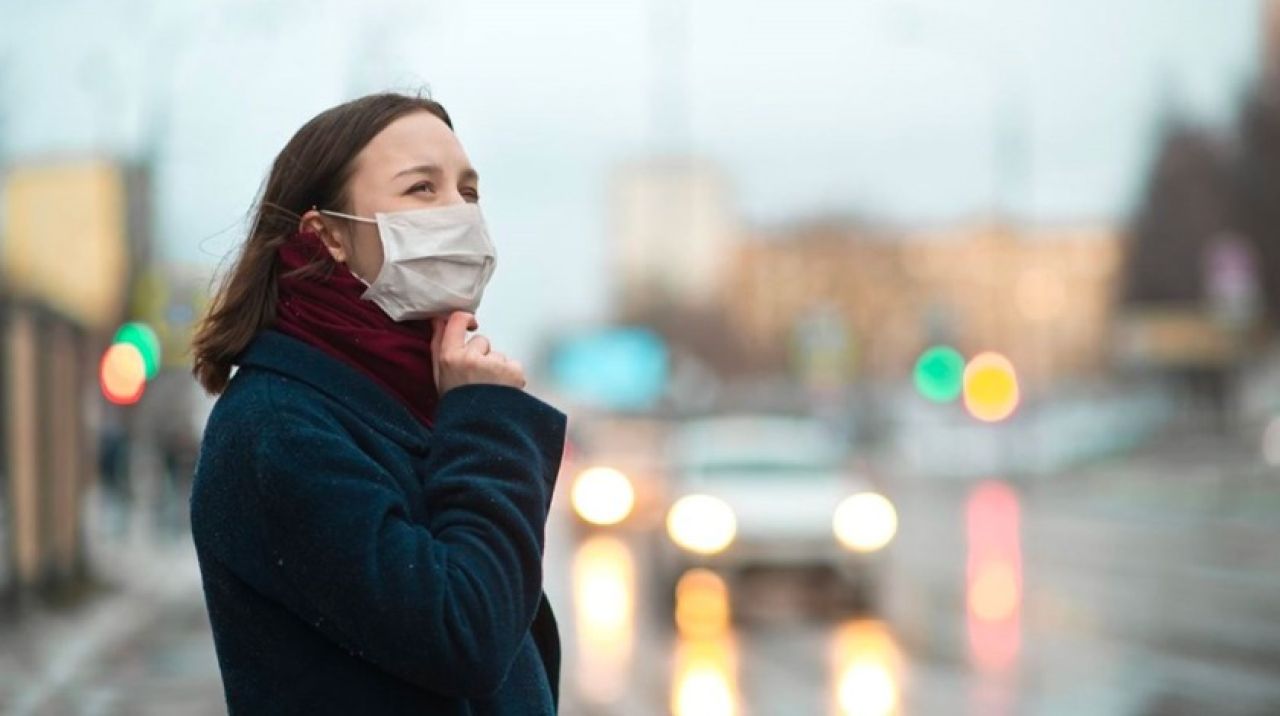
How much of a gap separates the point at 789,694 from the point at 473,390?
9.96 meters

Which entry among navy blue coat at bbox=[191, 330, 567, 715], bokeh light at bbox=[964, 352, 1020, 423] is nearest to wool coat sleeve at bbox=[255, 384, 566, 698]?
navy blue coat at bbox=[191, 330, 567, 715]

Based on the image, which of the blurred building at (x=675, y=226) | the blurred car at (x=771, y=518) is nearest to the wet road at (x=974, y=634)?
the blurred car at (x=771, y=518)

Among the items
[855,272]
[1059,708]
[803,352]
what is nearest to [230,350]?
[1059,708]

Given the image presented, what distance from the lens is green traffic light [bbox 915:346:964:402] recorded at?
105ft

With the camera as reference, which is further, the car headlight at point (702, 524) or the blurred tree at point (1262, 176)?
the blurred tree at point (1262, 176)

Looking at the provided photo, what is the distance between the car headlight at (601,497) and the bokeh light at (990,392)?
18.5ft

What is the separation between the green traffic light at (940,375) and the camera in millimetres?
31859

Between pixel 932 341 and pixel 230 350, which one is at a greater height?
pixel 230 350

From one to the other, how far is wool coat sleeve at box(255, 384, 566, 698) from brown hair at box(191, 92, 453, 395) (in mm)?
226

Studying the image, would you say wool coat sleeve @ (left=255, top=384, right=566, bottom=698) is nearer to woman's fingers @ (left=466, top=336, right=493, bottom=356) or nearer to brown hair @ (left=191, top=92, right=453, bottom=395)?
woman's fingers @ (left=466, top=336, right=493, bottom=356)

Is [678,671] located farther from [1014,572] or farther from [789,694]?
[1014,572]

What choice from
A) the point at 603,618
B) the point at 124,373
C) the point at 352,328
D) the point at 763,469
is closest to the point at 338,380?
the point at 352,328

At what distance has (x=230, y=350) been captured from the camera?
104 inches

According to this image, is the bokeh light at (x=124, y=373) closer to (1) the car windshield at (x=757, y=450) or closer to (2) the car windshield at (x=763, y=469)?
(1) the car windshield at (x=757, y=450)
